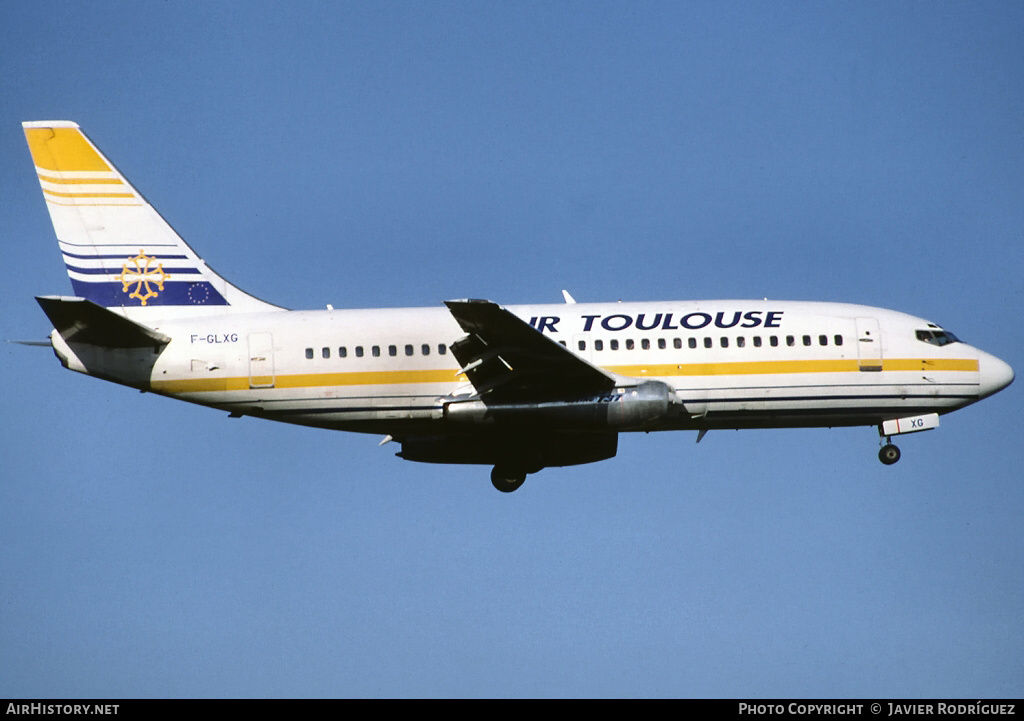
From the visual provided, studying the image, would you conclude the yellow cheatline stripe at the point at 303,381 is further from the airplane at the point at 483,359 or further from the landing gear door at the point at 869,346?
the landing gear door at the point at 869,346

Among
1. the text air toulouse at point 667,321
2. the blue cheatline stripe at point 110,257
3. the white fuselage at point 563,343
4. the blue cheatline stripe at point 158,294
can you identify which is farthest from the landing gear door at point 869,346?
the blue cheatline stripe at point 110,257

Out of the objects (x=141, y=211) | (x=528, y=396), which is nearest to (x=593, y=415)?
(x=528, y=396)

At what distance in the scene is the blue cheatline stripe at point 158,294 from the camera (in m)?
41.6

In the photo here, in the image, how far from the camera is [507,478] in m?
42.0

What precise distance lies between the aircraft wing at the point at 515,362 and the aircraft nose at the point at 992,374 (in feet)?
39.4

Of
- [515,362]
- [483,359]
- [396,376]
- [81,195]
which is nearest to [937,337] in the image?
[515,362]

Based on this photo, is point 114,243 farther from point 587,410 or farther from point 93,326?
point 587,410

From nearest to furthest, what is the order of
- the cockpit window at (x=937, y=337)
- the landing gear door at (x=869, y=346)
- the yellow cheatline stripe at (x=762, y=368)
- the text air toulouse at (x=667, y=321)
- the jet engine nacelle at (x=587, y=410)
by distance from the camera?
1. the jet engine nacelle at (x=587, y=410)
2. the yellow cheatline stripe at (x=762, y=368)
3. the text air toulouse at (x=667, y=321)
4. the landing gear door at (x=869, y=346)
5. the cockpit window at (x=937, y=337)

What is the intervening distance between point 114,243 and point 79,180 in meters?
2.26

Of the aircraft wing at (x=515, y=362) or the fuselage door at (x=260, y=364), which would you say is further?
the fuselage door at (x=260, y=364)

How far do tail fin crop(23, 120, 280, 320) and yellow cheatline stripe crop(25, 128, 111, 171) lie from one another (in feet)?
0.10

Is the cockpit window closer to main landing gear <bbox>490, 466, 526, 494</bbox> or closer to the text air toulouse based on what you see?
the text air toulouse
